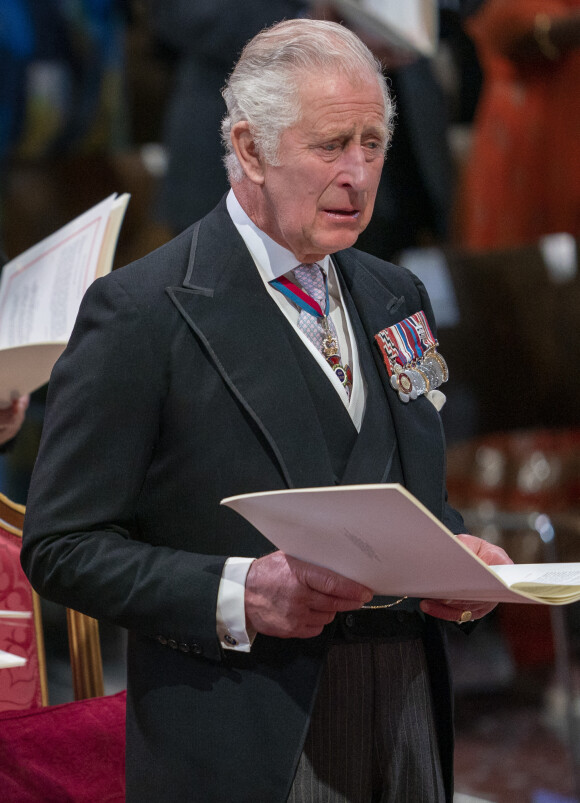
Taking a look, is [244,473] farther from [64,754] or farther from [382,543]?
[64,754]

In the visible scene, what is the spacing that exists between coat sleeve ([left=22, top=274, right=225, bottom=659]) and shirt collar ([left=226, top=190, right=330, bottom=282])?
0.50 ft

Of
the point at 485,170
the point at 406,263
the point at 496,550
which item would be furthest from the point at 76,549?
the point at 485,170

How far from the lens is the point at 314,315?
1271 millimetres

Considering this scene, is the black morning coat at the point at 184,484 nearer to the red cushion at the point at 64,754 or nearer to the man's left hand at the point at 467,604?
the man's left hand at the point at 467,604

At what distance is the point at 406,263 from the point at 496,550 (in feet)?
7.34

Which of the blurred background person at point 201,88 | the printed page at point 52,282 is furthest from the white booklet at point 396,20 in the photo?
the printed page at point 52,282

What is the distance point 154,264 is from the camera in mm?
1236

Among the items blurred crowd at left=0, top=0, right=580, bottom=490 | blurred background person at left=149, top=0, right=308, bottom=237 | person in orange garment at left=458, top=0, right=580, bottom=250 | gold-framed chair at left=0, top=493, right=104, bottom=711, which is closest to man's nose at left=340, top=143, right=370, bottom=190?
gold-framed chair at left=0, top=493, right=104, bottom=711

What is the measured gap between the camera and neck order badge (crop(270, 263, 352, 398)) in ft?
4.12

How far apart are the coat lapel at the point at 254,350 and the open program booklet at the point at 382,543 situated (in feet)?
0.48

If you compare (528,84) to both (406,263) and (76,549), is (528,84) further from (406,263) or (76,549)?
(76,549)

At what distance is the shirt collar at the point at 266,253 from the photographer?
1.26 metres

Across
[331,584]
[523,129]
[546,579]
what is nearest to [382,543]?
[331,584]

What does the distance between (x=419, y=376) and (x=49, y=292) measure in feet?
2.06
